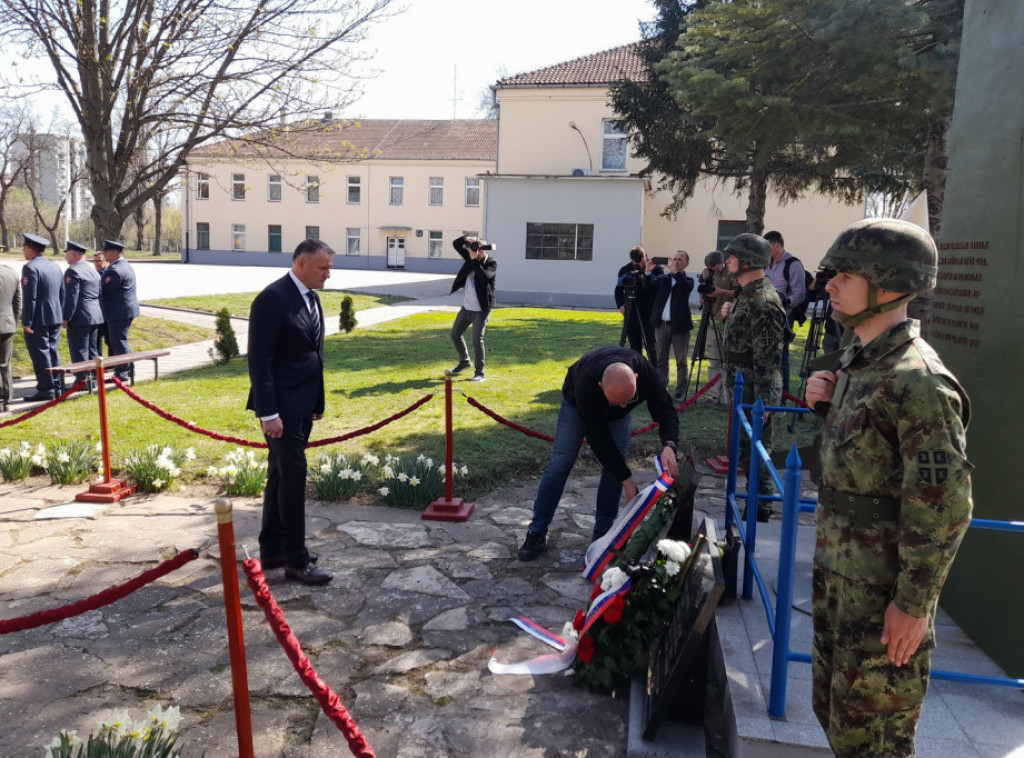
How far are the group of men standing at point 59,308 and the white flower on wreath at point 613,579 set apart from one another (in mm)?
8796

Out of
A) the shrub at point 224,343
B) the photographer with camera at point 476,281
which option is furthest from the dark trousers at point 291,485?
the shrub at point 224,343

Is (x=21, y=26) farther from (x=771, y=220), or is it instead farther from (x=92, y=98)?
(x=771, y=220)

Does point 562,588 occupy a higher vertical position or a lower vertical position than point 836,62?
lower

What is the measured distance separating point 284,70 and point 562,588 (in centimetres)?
1068

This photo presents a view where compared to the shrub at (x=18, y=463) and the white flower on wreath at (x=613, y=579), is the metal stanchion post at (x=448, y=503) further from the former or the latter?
the shrub at (x=18, y=463)

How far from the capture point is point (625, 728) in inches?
137

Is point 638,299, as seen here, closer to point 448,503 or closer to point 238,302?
point 448,503

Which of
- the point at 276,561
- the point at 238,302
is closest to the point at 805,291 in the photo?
the point at 276,561

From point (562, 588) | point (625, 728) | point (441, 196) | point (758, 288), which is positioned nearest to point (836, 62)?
point (758, 288)

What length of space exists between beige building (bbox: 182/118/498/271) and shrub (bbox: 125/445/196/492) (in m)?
43.0

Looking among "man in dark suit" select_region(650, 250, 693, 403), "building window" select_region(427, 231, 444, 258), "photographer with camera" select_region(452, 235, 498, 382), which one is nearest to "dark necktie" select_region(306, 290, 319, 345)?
"photographer with camera" select_region(452, 235, 498, 382)

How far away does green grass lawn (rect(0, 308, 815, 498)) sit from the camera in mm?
7766

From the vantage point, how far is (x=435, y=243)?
50.3 meters

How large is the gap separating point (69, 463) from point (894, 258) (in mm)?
6871
